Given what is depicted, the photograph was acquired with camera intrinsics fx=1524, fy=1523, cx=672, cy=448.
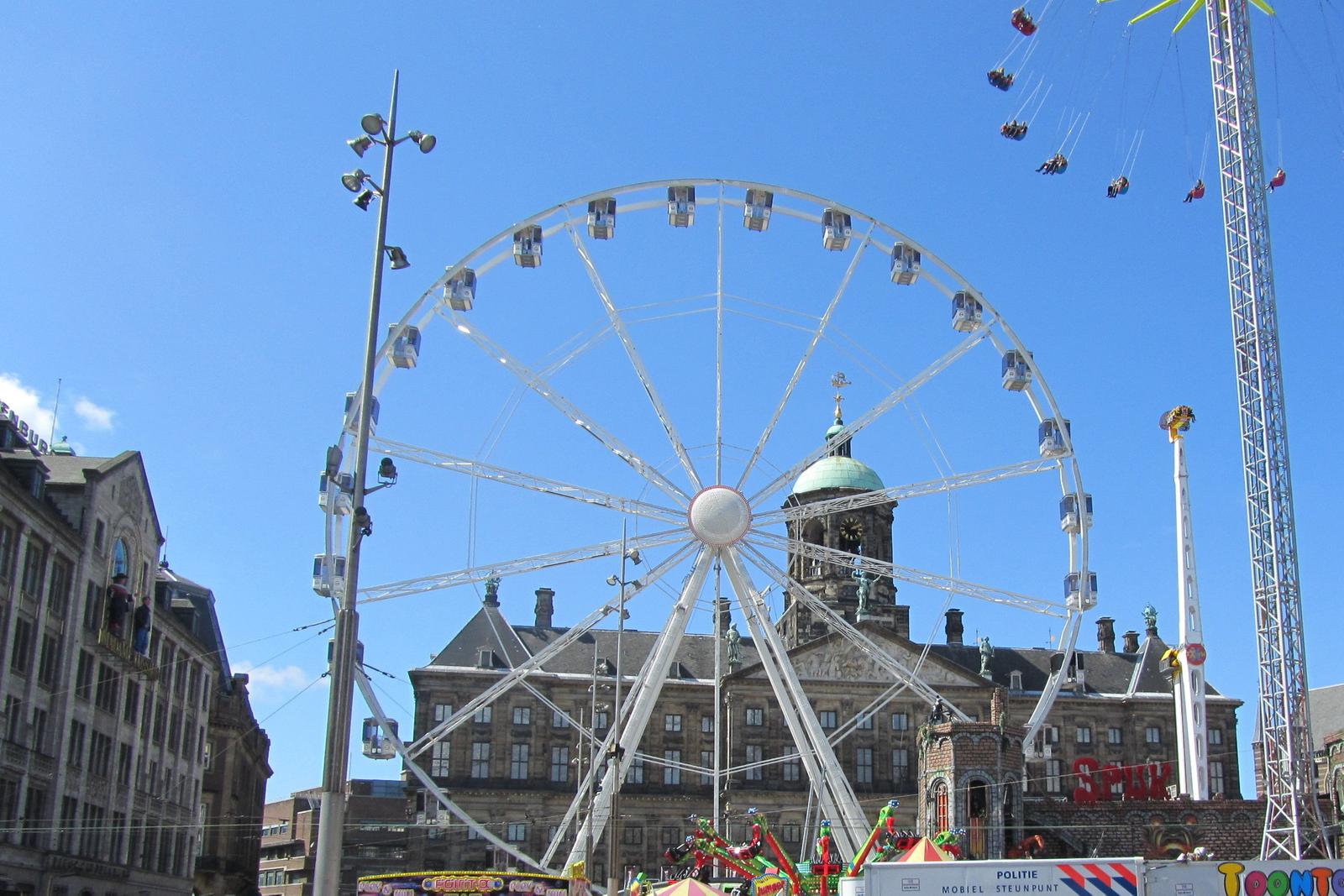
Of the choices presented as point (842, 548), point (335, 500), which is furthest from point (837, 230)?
point (842, 548)

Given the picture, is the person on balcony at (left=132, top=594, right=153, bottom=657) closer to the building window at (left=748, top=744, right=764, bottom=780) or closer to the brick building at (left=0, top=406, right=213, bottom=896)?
the brick building at (left=0, top=406, right=213, bottom=896)

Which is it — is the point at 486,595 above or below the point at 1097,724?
above

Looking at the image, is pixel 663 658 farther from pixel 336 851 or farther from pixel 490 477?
pixel 336 851

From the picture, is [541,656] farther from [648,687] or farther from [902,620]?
[902,620]

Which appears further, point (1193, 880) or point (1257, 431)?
point (1257, 431)

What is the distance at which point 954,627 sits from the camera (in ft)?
340

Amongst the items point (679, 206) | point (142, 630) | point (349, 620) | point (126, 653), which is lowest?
point (349, 620)

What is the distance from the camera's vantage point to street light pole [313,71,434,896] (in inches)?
892

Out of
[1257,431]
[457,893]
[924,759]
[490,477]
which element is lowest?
[457,893]

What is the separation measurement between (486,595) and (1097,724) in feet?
131

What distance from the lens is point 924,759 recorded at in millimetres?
63344

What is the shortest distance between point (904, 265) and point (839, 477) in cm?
5214

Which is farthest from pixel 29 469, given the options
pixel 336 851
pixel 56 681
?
pixel 336 851

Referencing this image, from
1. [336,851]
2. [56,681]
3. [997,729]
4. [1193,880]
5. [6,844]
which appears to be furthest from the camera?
[997,729]
